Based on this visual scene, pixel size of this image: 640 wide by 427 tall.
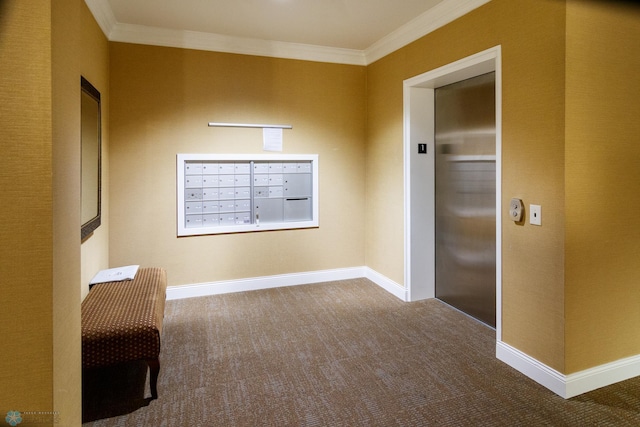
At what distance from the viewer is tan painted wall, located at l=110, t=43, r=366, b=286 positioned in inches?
148

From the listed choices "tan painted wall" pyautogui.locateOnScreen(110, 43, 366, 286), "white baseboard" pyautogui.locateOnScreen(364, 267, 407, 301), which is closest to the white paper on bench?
"tan painted wall" pyautogui.locateOnScreen(110, 43, 366, 286)

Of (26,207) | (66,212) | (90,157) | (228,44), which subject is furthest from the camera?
(228,44)

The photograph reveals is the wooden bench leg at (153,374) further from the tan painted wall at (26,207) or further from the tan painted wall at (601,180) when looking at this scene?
the tan painted wall at (601,180)

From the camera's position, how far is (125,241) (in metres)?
3.79

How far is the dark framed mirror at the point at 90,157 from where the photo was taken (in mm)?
2643

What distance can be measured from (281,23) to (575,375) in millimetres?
3602

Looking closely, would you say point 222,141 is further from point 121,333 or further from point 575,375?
point 575,375

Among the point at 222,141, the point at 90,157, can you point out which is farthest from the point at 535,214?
the point at 90,157

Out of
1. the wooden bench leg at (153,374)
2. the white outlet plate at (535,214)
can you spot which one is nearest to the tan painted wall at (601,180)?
the white outlet plate at (535,214)

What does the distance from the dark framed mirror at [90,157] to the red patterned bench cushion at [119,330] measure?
55 centimetres

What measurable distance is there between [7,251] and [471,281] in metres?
3.30

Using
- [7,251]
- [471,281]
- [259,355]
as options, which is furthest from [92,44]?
[471,281]

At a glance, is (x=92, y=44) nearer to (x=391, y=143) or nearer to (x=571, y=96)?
(x=391, y=143)

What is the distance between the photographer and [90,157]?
2.87 m
